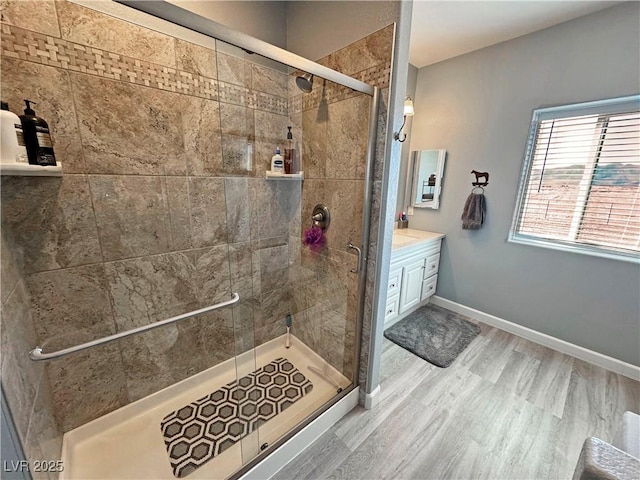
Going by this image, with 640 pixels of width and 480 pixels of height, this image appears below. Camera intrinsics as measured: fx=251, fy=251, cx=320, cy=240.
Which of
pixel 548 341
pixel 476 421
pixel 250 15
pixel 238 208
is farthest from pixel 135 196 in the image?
pixel 548 341

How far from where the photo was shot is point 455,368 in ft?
6.60

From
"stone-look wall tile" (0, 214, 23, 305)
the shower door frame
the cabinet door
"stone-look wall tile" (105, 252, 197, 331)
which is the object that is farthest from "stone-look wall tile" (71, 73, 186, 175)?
the cabinet door

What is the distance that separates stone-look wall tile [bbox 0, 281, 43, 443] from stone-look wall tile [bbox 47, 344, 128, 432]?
0.68ft

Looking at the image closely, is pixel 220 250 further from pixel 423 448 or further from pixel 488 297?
pixel 488 297

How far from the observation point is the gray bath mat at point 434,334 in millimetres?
2154

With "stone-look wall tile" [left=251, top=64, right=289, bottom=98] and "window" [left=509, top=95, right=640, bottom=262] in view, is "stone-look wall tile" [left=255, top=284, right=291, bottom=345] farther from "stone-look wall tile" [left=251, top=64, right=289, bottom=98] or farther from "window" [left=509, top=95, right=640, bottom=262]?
"window" [left=509, top=95, right=640, bottom=262]

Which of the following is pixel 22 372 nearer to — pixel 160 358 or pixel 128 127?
pixel 160 358

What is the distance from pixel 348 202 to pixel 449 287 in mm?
1992

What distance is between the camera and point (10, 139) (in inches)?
34.4

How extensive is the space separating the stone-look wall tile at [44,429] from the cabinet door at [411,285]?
233cm

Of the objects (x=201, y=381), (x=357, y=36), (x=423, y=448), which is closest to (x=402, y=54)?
(x=357, y=36)

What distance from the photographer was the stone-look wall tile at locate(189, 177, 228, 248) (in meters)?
1.51

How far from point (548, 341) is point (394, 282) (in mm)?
1488

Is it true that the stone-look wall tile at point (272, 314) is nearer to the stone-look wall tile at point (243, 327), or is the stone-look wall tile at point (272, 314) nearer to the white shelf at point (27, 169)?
the stone-look wall tile at point (243, 327)
